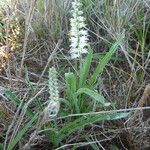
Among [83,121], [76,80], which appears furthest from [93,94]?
[76,80]

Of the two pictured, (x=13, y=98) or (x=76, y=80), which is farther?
(x=76, y=80)

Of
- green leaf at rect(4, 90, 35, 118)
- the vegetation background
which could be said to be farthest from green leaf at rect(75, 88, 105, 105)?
green leaf at rect(4, 90, 35, 118)

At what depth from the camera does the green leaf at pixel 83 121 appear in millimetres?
1034

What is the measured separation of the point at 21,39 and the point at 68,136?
631 millimetres

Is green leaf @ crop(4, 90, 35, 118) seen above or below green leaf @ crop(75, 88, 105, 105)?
below

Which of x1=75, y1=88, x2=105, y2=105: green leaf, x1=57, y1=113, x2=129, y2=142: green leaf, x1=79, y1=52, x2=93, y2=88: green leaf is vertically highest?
x1=79, y1=52, x2=93, y2=88: green leaf

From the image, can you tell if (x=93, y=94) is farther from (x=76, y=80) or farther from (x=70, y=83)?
(x=76, y=80)

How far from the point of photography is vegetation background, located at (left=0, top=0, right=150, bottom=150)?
1063 millimetres

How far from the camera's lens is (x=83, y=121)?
104 cm

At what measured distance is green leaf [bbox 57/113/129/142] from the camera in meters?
1.03

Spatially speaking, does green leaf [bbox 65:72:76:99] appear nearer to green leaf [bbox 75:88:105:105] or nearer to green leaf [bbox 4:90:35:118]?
green leaf [bbox 75:88:105:105]

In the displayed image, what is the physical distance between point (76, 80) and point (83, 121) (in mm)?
228

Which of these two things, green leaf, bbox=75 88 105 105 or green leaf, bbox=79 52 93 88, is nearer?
green leaf, bbox=75 88 105 105

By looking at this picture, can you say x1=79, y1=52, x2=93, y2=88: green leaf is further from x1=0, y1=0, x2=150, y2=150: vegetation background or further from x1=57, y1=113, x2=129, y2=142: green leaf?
x1=57, y1=113, x2=129, y2=142: green leaf
